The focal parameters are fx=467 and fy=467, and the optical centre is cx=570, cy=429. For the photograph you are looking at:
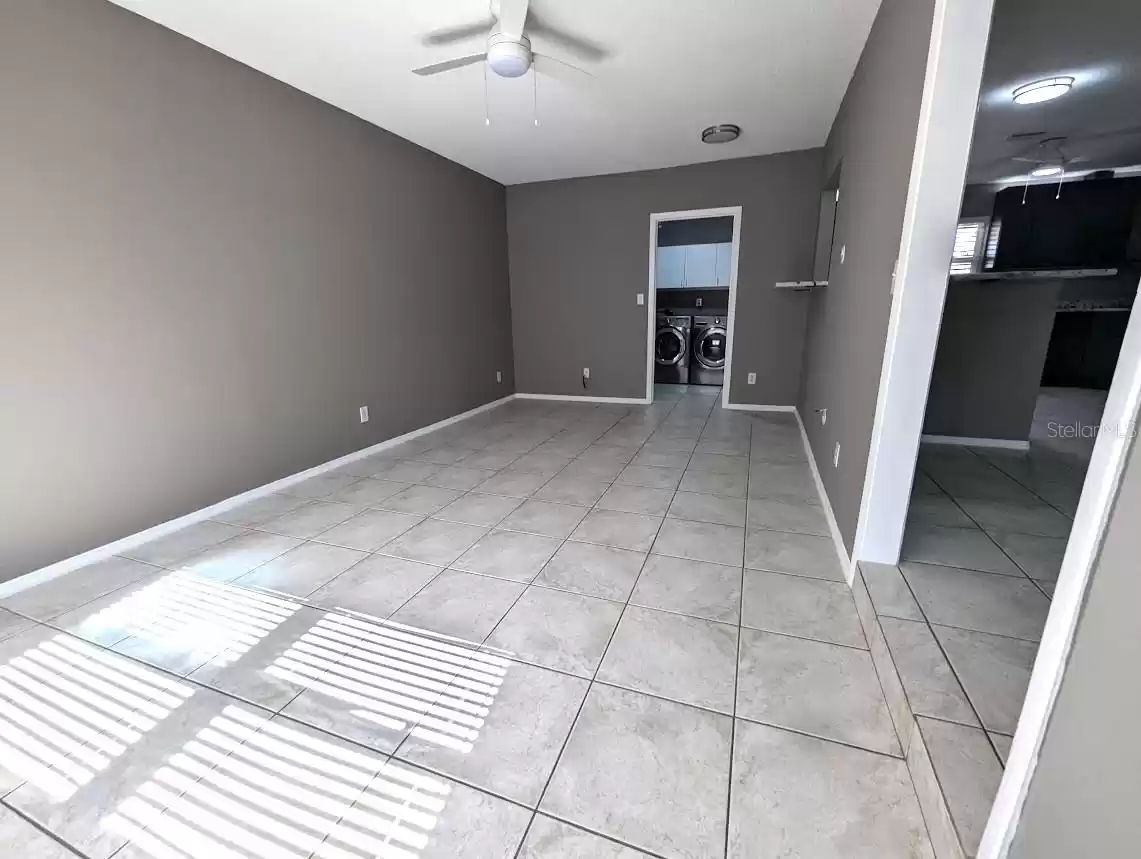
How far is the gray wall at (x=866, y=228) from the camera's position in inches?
62.5

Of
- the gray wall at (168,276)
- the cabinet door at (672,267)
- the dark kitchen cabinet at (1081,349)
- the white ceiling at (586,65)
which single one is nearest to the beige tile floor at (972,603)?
the white ceiling at (586,65)

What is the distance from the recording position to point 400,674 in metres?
1.41

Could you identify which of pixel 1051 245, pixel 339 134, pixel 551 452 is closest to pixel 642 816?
pixel 551 452

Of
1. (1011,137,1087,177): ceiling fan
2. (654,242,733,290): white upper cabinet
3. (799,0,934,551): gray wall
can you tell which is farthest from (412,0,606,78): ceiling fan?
(1011,137,1087,177): ceiling fan

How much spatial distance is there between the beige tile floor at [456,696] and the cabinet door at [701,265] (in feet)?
14.5

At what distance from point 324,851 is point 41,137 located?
2642 mm

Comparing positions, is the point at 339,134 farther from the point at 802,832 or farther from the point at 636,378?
the point at 802,832

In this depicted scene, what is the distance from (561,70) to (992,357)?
3.14 m

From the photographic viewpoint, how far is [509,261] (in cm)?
518

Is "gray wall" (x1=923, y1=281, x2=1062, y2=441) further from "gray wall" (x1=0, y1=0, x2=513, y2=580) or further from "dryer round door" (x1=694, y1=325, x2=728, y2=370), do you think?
"gray wall" (x1=0, y1=0, x2=513, y2=580)

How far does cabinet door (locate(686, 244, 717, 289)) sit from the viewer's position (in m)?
5.99

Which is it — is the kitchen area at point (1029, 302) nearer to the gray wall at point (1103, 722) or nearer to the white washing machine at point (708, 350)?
the gray wall at point (1103, 722)

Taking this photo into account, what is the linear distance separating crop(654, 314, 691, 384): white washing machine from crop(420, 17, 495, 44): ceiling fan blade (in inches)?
164

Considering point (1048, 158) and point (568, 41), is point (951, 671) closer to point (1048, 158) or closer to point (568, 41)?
point (568, 41)
